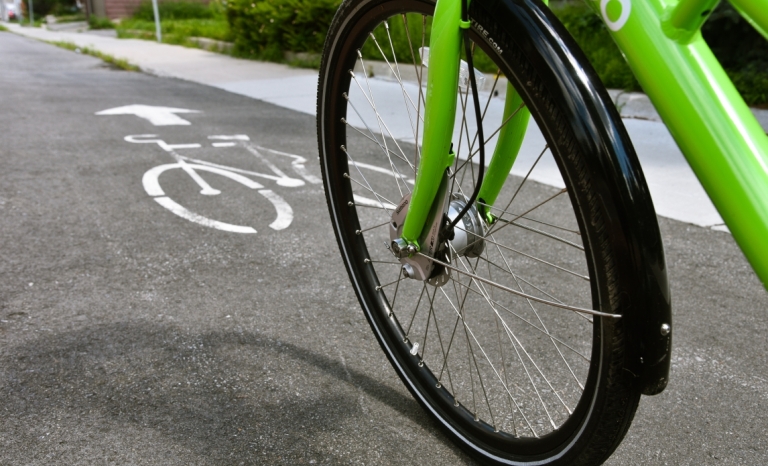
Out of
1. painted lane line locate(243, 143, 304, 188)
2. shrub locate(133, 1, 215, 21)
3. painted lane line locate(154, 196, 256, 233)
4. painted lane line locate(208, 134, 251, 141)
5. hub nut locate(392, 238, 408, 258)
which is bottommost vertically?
painted lane line locate(154, 196, 256, 233)

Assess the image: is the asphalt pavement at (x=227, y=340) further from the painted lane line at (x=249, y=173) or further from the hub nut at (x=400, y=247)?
the hub nut at (x=400, y=247)

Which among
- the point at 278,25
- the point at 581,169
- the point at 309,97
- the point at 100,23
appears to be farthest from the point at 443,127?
the point at 100,23

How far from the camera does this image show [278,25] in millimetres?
12227

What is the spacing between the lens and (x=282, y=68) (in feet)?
38.0

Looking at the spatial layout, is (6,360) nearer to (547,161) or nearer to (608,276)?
(608,276)

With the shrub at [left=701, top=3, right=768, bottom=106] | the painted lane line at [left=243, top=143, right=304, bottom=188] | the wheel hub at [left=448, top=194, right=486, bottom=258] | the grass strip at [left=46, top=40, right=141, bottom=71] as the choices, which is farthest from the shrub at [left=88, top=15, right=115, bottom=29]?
the wheel hub at [left=448, top=194, right=486, bottom=258]

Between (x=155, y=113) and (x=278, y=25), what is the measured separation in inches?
228

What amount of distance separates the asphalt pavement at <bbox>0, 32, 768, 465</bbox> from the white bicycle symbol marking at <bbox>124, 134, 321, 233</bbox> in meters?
0.03

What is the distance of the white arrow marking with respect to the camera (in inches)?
261

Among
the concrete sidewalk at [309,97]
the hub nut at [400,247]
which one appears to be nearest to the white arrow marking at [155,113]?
the concrete sidewalk at [309,97]

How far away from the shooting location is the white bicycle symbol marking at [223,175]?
150 inches

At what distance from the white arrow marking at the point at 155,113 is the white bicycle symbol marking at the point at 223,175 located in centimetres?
73

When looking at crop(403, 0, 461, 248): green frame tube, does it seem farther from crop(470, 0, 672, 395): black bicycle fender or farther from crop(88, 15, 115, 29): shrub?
crop(88, 15, 115, 29): shrub

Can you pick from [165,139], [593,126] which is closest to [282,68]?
[165,139]
